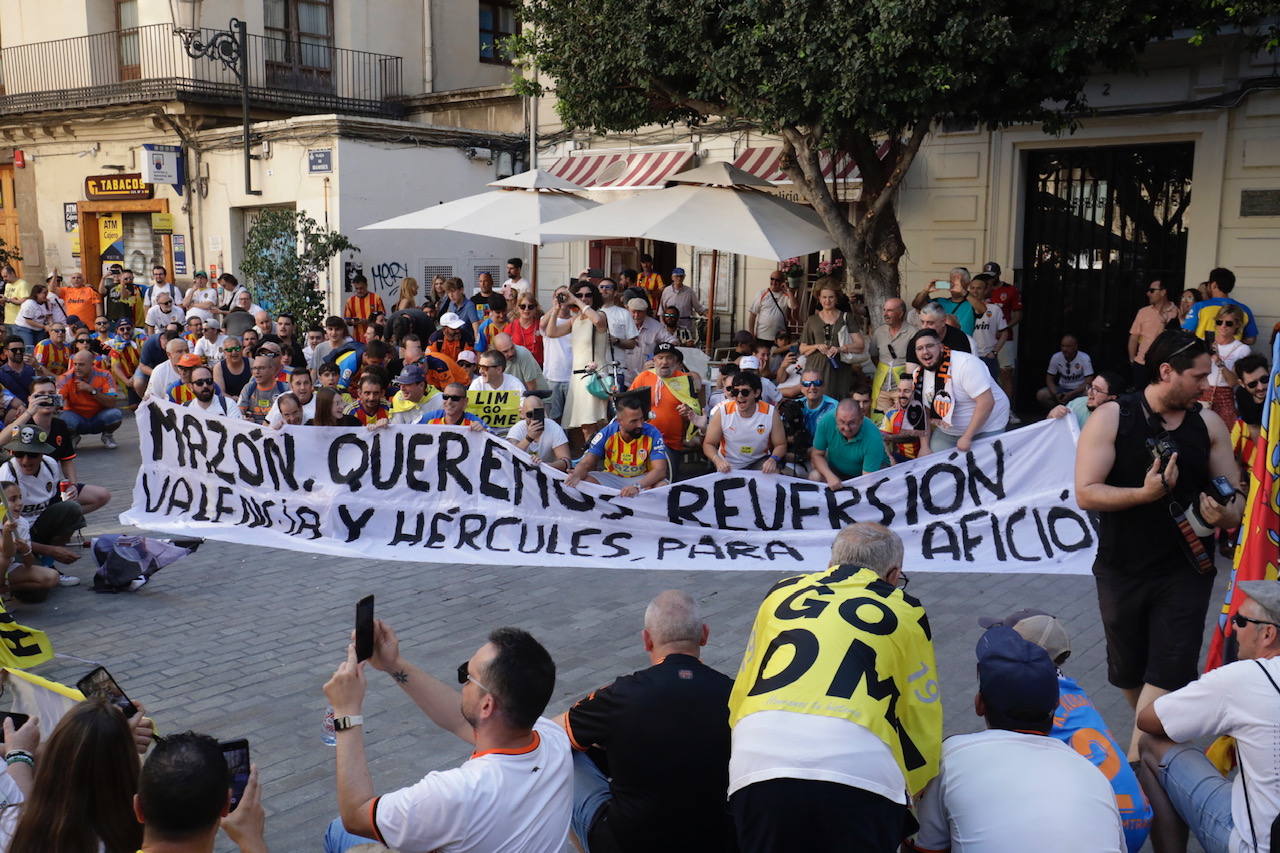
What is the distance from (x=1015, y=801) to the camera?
305 cm

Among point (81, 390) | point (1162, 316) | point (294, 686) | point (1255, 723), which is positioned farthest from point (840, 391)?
point (81, 390)

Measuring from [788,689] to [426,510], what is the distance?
Result: 6499 millimetres

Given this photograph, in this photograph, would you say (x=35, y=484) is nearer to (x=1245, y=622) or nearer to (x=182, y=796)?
(x=182, y=796)

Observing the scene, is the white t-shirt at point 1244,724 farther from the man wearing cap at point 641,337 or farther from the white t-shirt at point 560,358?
the white t-shirt at point 560,358

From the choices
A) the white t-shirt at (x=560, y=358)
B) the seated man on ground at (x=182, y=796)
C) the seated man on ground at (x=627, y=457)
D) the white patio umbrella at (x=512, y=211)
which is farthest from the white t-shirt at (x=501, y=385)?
the seated man on ground at (x=182, y=796)

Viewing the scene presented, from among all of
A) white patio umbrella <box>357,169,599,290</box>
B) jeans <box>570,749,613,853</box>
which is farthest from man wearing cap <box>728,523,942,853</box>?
white patio umbrella <box>357,169,599,290</box>

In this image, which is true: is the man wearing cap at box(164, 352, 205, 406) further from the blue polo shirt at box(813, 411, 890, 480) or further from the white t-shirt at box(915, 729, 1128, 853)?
the white t-shirt at box(915, 729, 1128, 853)

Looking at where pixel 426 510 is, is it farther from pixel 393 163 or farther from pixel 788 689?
pixel 393 163

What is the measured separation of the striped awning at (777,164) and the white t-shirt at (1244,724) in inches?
498

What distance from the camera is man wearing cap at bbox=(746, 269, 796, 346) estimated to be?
593 inches

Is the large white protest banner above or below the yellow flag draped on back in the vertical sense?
below

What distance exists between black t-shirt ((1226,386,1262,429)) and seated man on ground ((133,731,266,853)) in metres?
7.65

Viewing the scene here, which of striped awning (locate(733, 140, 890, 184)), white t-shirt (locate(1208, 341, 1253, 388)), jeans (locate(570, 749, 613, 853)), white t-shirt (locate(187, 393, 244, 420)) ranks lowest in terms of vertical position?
jeans (locate(570, 749, 613, 853))

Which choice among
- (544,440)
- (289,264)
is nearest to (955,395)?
(544,440)
